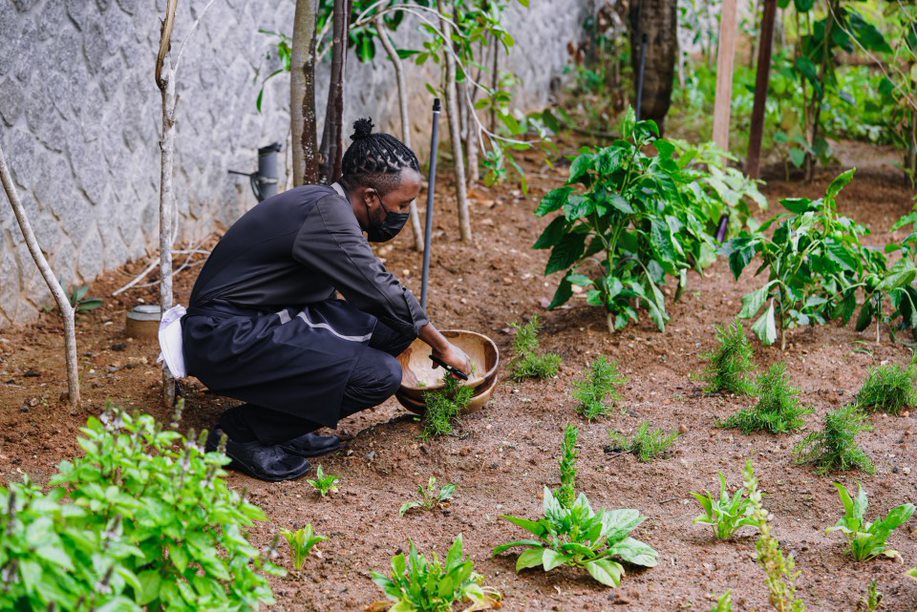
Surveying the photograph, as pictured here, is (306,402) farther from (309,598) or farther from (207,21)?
(207,21)

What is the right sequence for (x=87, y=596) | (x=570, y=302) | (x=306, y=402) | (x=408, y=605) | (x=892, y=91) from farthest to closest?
(x=892, y=91), (x=570, y=302), (x=306, y=402), (x=408, y=605), (x=87, y=596)

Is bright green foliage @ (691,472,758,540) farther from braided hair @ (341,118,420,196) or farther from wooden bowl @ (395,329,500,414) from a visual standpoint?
braided hair @ (341,118,420,196)

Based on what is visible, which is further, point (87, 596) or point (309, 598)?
point (309, 598)

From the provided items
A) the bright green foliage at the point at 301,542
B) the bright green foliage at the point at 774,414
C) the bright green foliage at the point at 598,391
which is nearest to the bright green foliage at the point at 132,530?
the bright green foliage at the point at 301,542

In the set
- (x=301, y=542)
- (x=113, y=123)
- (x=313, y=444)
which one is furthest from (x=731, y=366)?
(x=113, y=123)

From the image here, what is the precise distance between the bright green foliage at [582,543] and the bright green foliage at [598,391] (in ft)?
3.30

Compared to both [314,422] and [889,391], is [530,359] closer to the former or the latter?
[314,422]

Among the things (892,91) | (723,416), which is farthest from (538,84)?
(723,416)

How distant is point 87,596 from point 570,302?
366 cm

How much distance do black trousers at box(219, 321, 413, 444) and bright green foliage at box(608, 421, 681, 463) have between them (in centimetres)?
84

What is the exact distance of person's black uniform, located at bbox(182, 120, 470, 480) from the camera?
10.9 ft

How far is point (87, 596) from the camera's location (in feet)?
5.78

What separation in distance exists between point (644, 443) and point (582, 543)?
844 millimetres

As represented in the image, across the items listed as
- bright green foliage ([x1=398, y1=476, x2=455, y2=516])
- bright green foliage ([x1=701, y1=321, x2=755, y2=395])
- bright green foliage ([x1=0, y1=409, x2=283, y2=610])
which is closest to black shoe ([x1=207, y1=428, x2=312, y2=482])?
bright green foliage ([x1=398, y1=476, x2=455, y2=516])
